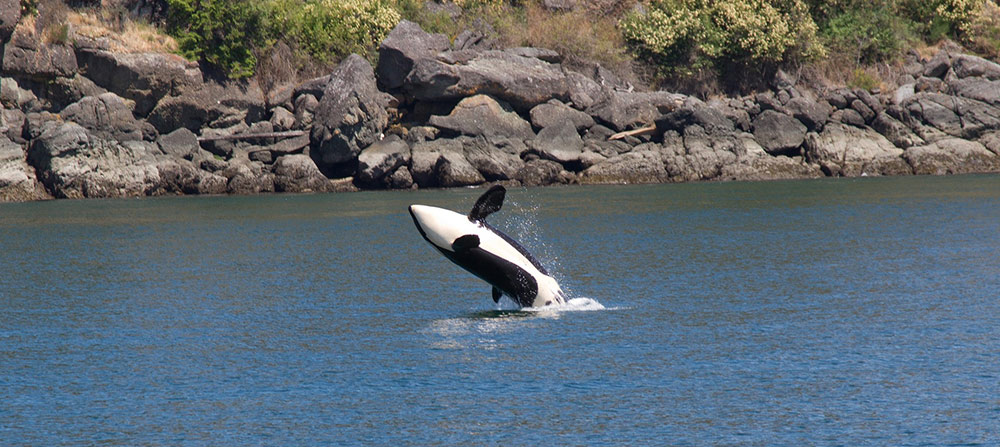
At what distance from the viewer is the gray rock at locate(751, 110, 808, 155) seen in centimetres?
5372

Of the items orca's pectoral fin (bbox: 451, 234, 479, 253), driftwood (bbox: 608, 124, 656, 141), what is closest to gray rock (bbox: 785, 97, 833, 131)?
driftwood (bbox: 608, 124, 656, 141)

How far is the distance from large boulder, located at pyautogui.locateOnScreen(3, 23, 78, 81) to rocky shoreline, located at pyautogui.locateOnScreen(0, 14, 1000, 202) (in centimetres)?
6

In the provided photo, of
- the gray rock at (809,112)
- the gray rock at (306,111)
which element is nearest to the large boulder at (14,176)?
the gray rock at (306,111)

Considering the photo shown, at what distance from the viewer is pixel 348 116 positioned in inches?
2042

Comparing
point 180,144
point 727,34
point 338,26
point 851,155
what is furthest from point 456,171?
point 851,155

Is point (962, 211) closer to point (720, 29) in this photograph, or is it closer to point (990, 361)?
point (990, 361)

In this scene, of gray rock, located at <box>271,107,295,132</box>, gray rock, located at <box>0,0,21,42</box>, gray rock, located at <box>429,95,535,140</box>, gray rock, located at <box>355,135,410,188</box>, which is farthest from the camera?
gray rock, located at <box>271,107,295,132</box>

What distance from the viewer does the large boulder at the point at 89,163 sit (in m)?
49.8

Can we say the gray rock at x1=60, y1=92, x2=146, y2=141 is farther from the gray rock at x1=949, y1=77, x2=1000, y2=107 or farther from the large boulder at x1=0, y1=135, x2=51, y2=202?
the gray rock at x1=949, y1=77, x2=1000, y2=107

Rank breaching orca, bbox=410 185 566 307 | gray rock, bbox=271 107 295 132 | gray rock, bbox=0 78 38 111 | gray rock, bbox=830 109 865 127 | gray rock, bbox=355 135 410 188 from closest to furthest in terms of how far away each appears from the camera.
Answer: breaching orca, bbox=410 185 566 307, gray rock, bbox=355 135 410 188, gray rock, bbox=0 78 38 111, gray rock, bbox=271 107 295 132, gray rock, bbox=830 109 865 127

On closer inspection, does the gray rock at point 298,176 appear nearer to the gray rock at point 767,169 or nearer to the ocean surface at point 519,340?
the ocean surface at point 519,340

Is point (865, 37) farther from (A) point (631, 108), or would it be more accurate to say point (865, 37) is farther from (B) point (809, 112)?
(A) point (631, 108)

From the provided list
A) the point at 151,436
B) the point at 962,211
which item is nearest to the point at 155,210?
the point at 962,211

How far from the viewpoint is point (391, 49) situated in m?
53.8
